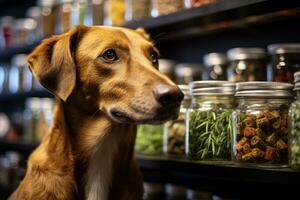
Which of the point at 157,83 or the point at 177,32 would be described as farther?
the point at 177,32

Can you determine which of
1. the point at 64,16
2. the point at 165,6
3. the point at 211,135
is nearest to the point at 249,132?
the point at 211,135

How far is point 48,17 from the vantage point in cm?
254

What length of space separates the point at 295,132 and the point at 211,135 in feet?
0.84

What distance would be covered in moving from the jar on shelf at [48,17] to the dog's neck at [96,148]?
1.19 metres

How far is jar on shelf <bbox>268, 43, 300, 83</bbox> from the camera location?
1.42m

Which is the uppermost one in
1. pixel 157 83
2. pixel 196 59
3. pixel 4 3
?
pixel 4 3

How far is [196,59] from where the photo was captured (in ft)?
7.23

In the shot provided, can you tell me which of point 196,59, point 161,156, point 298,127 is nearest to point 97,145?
point 161,156

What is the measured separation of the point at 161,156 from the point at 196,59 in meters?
0.68

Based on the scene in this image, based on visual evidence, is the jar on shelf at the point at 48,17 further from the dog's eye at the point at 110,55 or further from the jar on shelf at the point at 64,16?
the dog's eye at the point at 110,55

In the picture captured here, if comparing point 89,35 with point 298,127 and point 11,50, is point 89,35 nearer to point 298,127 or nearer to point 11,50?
point 298,127

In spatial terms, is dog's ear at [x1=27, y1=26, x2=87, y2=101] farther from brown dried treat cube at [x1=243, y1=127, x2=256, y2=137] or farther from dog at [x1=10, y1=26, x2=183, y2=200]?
brown dried treat cube at [x1=243, y1=127, x2=256, y2=137]

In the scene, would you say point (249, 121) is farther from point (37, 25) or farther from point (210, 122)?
point (37, 25)

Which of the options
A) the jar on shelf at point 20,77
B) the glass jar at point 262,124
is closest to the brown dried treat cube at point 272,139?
the glass jar at point 262,124
